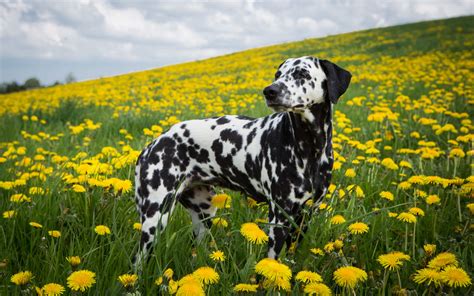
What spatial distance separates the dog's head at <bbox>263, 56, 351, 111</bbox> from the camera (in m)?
2.35

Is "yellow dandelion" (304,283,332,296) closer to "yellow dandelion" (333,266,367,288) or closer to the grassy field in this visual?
the grassy field

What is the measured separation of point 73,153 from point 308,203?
370 cm

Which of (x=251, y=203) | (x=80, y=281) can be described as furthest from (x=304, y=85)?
(x=80, y=281)

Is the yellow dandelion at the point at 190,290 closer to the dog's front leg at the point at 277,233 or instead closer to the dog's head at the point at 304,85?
the dog's front leg at the point at 277,233

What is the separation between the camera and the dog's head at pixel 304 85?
235 centimetres

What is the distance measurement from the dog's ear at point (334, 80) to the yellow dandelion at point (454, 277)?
121cm

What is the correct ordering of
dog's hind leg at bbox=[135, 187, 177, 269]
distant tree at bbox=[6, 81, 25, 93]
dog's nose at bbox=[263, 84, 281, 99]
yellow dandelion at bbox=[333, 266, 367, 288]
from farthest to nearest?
1. distant tree at bbox=[6, 81, 25, 93]
2. dog's hind leg at bbox=[135, 187, 177, 269]
3. dog's nose at bbox=[263, 84, 281, 99]
4. yellow dandelion at bbox=[333, 266, 367, 288]

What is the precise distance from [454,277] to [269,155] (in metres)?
1.31

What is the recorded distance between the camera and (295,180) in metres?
2.45

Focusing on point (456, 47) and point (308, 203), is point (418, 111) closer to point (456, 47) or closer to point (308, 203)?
point (308, 203)

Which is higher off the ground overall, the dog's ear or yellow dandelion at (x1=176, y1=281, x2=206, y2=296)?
the dog's ear

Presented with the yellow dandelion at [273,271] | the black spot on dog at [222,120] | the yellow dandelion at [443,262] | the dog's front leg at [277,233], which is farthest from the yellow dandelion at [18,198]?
the yellow dandelion at [443,262]

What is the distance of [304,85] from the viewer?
247cm

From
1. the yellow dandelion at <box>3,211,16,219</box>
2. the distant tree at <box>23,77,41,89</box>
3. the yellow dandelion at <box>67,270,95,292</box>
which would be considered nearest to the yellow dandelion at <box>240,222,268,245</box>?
the yellow dandelion at <box>67,270,95,292</box>
